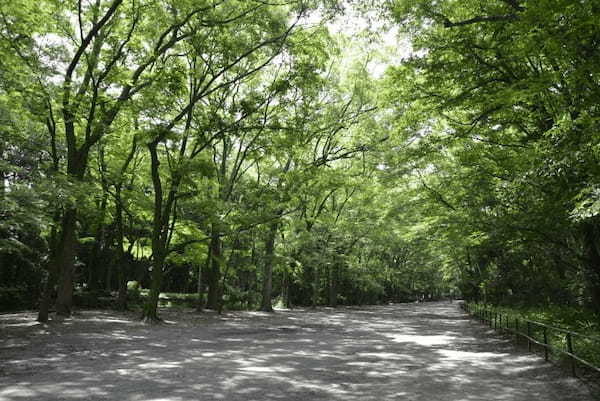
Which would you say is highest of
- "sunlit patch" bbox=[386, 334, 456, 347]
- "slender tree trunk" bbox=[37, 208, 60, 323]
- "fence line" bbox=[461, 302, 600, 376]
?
"slender tree trunk" bbox=[37, 208, 60, 323]

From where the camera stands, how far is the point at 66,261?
57.7 ft

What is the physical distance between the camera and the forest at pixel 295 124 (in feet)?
31.6

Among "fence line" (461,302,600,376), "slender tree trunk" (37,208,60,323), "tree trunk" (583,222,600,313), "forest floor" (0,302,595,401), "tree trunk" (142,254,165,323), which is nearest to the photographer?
"forest floor" (0,302,595,401)

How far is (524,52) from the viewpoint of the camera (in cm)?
839

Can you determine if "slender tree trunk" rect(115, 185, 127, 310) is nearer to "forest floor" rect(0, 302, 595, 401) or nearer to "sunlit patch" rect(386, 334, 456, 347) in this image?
"forest floor" rect(0, 302, 595, 401)

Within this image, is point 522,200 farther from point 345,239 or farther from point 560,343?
point 345,239

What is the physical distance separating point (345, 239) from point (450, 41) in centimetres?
3149

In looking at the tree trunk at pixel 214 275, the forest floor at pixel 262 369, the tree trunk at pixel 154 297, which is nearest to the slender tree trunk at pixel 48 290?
the forest floor at pixel 262 369

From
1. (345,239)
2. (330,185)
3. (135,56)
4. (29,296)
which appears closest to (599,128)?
(135,56)

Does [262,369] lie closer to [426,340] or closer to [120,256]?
[426,340]

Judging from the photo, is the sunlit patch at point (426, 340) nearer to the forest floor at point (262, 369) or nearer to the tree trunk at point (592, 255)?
the forest floor at point (262, 369)

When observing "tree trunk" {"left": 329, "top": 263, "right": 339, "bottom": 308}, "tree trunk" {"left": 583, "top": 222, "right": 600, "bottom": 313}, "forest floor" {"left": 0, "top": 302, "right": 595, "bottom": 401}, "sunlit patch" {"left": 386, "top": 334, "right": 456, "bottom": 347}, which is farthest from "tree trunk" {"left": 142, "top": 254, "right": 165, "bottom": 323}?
"tree trunk" {"left": 329, "top": 263, "right": 339, "bottom": 308}

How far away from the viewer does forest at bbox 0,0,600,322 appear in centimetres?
962

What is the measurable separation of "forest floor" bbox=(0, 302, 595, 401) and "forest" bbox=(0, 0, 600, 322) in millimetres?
3087
